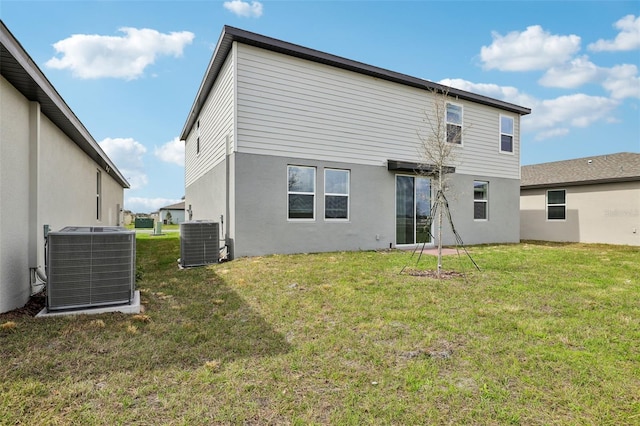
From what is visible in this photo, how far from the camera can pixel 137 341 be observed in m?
3.26

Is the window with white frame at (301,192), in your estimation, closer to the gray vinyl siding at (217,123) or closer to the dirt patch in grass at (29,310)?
the gray vinyl siding at (217,123)

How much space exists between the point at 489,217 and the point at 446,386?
11690mm

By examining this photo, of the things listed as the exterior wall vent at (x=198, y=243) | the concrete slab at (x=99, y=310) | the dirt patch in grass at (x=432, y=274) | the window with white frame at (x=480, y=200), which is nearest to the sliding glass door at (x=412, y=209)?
the window with white frame at (x=480, y=200)

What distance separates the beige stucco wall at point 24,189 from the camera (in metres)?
3.95

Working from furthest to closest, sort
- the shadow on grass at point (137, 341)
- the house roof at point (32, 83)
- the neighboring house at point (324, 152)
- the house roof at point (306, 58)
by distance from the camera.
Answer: the neighboring house at point (324, 152) → the house roof at point (306, 58) → the house roof at point (32, 83) → the shadow on grass at point (137, 341)

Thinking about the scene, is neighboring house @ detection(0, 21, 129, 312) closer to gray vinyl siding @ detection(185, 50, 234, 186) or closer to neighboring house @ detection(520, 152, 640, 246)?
gray vinyl siding @ detection(185, 50, 234, 186)

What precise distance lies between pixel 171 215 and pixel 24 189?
4114 centimetres

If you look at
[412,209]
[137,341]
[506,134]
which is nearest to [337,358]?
[137,341]

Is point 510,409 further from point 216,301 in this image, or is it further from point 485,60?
point 485,60

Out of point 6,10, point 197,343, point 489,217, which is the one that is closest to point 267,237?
point 197,343

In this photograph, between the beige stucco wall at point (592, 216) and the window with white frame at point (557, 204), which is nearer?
the beige stucco wall at point (592, 216)

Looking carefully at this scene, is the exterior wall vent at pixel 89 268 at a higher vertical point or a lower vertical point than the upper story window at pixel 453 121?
lower

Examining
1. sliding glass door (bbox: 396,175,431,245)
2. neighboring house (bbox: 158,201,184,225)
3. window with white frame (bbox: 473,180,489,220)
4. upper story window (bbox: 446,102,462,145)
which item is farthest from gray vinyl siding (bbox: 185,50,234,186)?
neighboring house (bbox: 158,201,184,225)

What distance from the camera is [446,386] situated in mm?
2520
